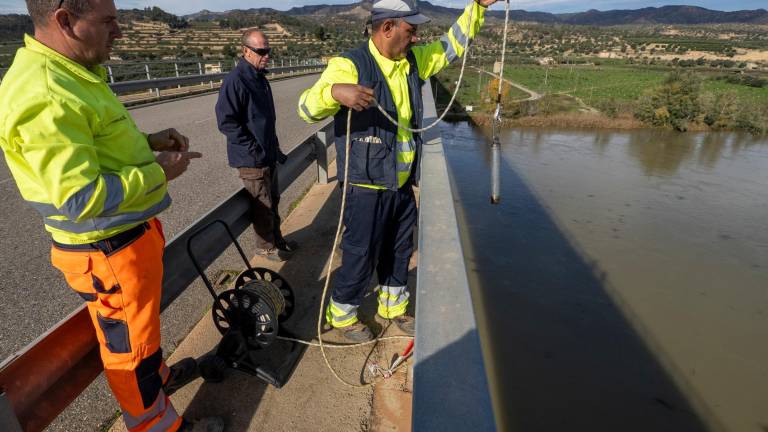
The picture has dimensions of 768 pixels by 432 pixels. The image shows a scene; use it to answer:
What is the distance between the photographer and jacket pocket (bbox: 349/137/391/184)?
263cm

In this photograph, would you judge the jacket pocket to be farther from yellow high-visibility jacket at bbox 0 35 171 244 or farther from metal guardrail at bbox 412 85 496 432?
yellow high-visibility jacket at bbox 0 35 171 244

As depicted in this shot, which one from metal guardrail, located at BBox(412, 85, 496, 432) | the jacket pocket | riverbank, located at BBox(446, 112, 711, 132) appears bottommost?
riverbank, located at BBox(446, 112, 711, 132)

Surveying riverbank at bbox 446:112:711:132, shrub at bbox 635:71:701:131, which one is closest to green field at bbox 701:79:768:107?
shrub at bbox 635:71:701:131

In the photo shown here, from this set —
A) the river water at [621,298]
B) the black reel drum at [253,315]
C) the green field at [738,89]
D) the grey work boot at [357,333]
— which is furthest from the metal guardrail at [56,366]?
the green field at [738,89]

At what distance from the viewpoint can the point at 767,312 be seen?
7.41 m

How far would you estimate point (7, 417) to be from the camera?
1262 mm

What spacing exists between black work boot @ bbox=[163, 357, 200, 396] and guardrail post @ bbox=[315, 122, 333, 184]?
353 centimetres

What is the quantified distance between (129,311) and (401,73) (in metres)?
2.02

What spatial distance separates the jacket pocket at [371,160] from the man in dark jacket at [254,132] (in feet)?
4.49

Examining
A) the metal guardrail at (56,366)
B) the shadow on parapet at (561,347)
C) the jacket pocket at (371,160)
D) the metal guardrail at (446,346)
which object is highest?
the jacket pocket at (371,160)

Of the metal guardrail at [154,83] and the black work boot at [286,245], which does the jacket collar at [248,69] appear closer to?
the black work boot at [286,245]

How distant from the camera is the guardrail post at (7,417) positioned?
124 centimetres

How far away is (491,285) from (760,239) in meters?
7.20

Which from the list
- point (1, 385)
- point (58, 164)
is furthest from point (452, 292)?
point (1, 385)
